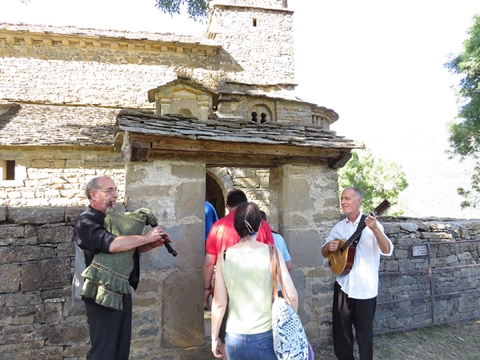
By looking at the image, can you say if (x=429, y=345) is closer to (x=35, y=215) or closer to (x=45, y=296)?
(x=45, y=296)

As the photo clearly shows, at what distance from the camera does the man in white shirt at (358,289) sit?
268 cm

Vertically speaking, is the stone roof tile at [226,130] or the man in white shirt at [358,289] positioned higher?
the stone roof tile at [226,130]

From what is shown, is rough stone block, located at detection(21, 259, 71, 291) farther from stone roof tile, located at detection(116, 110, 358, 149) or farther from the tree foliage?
the tree foliage

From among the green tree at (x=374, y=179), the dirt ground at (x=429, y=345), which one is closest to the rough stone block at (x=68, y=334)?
the dirt ground at (x=429, y=345)

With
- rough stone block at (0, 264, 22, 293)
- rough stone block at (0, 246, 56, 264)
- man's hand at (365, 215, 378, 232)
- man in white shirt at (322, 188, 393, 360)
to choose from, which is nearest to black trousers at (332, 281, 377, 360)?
man in white shirt at (322, 188, 393, 360)

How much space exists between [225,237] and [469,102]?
12.0m

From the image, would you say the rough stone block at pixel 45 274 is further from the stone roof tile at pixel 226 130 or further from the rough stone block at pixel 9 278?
the stone roof tile at pixel 226 130

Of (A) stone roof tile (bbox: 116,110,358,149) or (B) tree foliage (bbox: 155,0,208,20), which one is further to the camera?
(B) tree foliage (bbox: 155,0,208,20)

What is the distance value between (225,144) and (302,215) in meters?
1.14

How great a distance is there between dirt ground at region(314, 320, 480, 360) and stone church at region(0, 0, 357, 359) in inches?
27.9

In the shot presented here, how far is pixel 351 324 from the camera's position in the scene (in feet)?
9.14

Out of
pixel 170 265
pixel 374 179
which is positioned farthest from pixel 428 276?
pixel 374 179

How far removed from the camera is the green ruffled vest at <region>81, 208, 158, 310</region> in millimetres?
1978

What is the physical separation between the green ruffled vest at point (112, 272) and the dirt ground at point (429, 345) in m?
2.15
